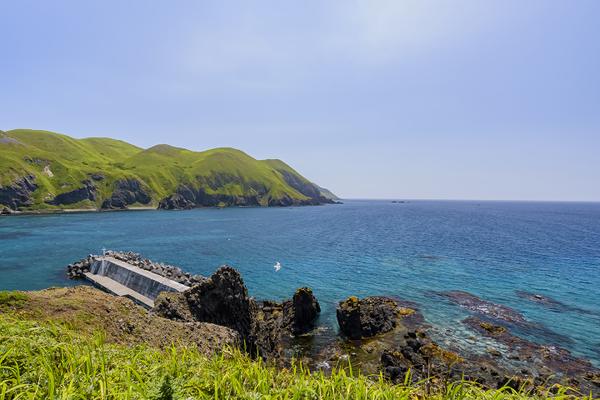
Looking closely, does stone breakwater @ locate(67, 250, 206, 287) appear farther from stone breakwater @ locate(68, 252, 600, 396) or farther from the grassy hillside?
the grassy hillside

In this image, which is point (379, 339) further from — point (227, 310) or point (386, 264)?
point (386, 264)

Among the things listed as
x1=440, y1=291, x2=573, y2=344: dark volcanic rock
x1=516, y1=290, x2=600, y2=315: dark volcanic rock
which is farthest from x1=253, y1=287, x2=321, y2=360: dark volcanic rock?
x1=516, y1=290, x2=600, y2=315: dark volcanic rock

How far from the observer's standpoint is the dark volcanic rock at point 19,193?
166 meters

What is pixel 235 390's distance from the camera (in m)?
5.89

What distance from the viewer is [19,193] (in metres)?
173

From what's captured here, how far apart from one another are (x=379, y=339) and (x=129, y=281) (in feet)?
108

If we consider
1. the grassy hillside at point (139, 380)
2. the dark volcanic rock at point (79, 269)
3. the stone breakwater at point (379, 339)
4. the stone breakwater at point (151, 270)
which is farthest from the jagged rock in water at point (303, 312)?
the dark volcanic rock at point (79, 269)

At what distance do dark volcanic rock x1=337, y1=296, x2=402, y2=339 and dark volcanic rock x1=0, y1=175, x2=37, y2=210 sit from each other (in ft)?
689

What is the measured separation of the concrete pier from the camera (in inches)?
1394

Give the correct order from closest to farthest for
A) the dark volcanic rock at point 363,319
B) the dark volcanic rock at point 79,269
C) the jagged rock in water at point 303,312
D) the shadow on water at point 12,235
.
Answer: the dark volcanic rock at point 363,319
the jagged rock in water at point 303,312
the dark volcanic rock at point 79,269
the shadow on water at point 12,235

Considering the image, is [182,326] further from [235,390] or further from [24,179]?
[24,179]

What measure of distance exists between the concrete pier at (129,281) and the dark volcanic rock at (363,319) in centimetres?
1715

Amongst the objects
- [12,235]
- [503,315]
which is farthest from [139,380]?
[12,235]

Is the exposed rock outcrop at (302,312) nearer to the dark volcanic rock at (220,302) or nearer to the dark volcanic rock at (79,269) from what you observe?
the dark volcanic rock at (220,302)
